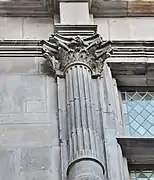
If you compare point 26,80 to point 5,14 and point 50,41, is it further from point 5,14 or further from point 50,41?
point 5,14

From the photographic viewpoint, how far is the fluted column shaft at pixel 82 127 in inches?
285

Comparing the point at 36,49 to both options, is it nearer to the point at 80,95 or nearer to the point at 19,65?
the point at 19,65

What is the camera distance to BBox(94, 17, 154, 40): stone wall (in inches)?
356

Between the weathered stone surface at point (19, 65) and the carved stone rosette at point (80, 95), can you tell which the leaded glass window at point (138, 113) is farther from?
the weathered stone surface at point (19, 65)

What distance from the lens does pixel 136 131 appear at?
831 centimetres

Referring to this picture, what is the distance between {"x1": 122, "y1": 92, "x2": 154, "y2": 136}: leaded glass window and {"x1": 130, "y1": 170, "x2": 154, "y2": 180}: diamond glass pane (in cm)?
48

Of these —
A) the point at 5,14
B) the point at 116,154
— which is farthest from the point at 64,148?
the point at 5,14

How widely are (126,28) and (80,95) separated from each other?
146cm

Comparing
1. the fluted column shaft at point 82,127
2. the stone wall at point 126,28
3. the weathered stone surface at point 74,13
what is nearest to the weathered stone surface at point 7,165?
the fluted column shaft at point 82,127

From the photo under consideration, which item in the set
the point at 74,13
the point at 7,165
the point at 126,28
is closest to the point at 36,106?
the point at 7,165

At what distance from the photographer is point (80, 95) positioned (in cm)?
802

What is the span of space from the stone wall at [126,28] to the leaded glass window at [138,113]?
2.31 ft

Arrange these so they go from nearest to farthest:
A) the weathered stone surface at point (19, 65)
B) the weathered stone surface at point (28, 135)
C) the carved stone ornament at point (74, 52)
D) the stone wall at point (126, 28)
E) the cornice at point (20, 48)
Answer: the weathered stone surface at point (28, 135) < the carved stone ornament at point (74, 52) < the weathered stone surface at point (19, 65) < the cornice at point (20, 48) < the stone wall at point (126, 28)

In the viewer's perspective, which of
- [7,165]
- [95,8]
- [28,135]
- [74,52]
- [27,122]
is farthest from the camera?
[95,8]
